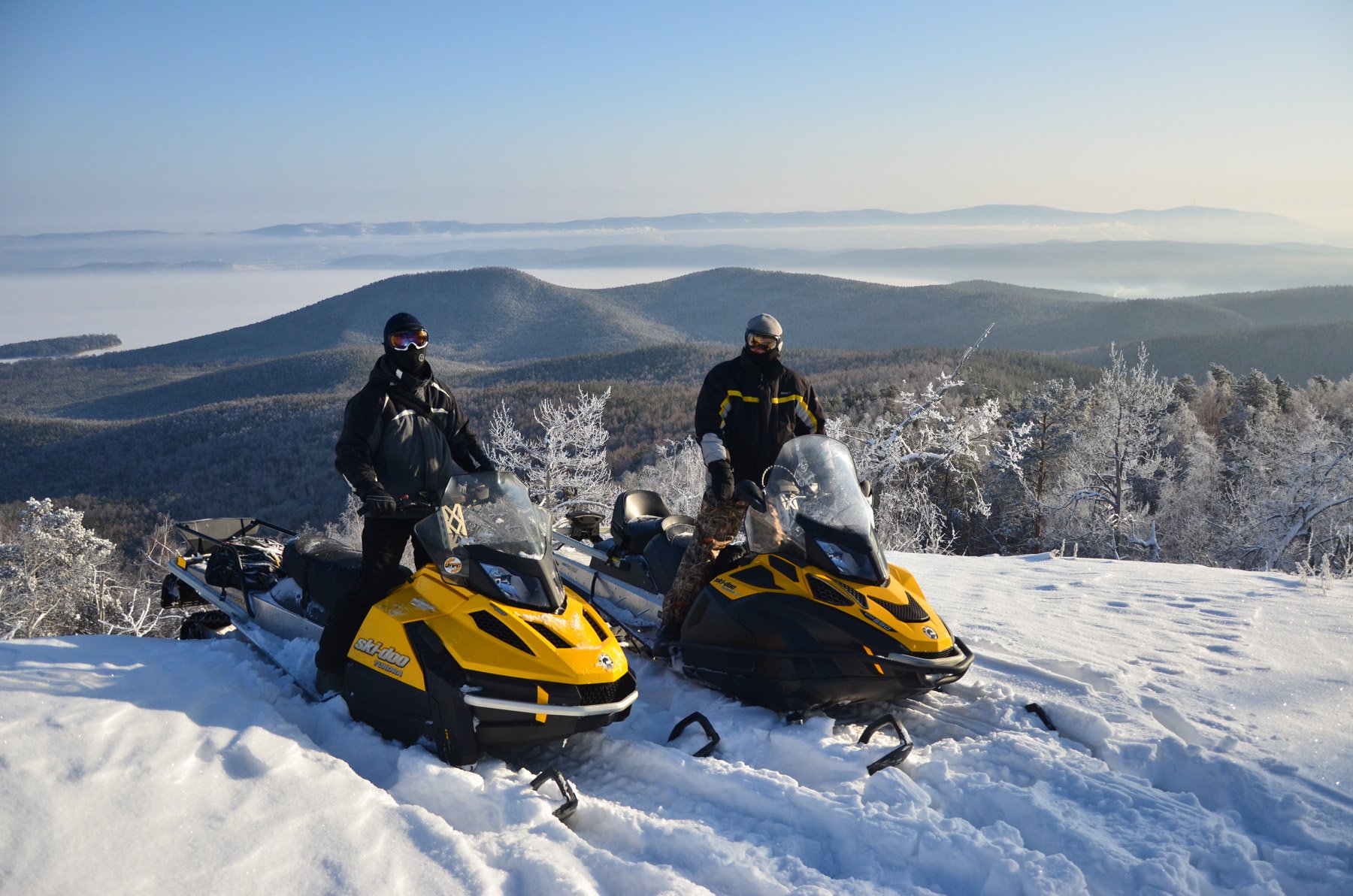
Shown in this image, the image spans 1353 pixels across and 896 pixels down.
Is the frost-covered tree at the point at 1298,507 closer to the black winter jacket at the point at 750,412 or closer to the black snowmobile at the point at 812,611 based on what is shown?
the black winter jacket at the point at 750,412

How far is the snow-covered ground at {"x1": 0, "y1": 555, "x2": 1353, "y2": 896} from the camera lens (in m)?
2.92

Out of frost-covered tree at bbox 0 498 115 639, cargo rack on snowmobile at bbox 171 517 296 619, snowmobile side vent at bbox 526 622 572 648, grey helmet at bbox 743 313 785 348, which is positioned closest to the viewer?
snowmobile side vent at bbox 526 622 572 648

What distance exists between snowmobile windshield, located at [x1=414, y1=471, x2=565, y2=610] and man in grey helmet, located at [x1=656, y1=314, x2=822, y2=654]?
3.95ft

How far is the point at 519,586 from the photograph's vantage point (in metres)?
4.08

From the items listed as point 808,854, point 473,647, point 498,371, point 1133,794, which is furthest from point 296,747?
point 498,371

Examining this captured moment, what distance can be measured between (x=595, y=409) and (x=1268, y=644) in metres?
23.2

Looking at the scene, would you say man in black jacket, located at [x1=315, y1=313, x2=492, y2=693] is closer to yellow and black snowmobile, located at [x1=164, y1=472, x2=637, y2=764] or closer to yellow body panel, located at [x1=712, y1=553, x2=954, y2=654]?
yellow and black snowmobile, located at [x1=164, y1=472, x2=637, y2=764]

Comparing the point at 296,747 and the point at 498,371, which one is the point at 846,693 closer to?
the point at 296,747

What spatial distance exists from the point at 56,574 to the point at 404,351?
68.4ft

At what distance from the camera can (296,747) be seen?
11.7 feet

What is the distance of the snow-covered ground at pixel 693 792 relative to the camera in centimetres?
292

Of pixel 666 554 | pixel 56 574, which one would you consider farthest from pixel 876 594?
pixel 56 574

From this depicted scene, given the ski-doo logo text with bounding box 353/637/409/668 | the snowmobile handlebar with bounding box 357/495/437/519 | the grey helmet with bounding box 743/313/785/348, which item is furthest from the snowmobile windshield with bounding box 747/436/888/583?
the ski-doo logo text with bounding box 353/637/409/668

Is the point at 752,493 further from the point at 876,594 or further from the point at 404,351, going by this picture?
the point at 404,351
